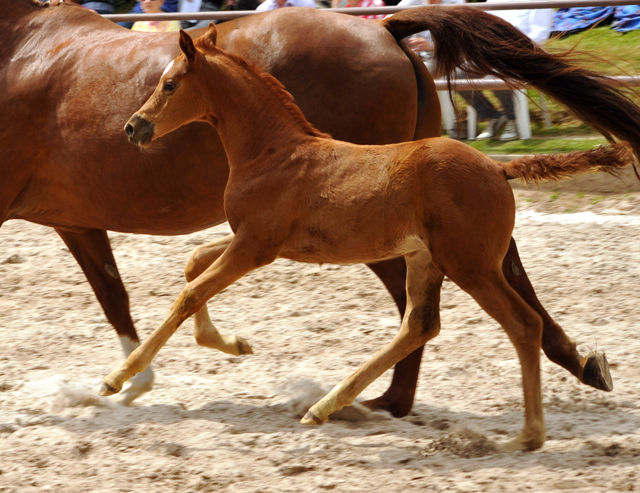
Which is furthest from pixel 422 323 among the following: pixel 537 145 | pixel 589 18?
pixel 589 18

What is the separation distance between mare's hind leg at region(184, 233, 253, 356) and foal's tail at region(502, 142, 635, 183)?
1.22 meters

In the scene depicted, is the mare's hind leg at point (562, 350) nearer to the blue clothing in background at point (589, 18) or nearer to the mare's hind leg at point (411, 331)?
the mare's hind leg at point (411, 331)

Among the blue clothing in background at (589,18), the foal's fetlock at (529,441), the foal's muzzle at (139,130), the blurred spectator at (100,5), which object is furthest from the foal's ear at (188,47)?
the blurred spectator at (100,5)

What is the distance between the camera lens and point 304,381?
3.61m

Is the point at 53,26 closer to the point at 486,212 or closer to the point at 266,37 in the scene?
the point at 266,37

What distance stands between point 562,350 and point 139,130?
77.3 inches

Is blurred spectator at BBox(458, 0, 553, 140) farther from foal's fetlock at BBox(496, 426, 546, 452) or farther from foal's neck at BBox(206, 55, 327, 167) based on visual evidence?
foal's fetlock at BBox(496, 426, 546, 452)

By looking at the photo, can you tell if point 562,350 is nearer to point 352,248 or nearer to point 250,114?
point 352,248

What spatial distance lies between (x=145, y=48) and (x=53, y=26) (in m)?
0.55

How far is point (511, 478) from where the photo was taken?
2627 millimetres

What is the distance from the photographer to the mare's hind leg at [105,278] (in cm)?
401

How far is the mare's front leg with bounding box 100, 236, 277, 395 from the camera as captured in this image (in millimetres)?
2922

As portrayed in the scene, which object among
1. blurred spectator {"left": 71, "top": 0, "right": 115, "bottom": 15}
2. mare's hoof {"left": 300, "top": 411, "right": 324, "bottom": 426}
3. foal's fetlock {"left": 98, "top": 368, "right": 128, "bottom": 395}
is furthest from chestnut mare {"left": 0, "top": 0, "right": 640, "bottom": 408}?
blurred spectator {"left": 71, "top": 0, "right": 115, "bottom": 15}

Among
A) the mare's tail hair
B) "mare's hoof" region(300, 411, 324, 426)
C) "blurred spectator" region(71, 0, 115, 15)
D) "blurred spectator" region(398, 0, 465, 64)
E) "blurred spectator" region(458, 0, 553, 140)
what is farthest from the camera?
"blurred spectator" region(71, 0, 115, 15)
